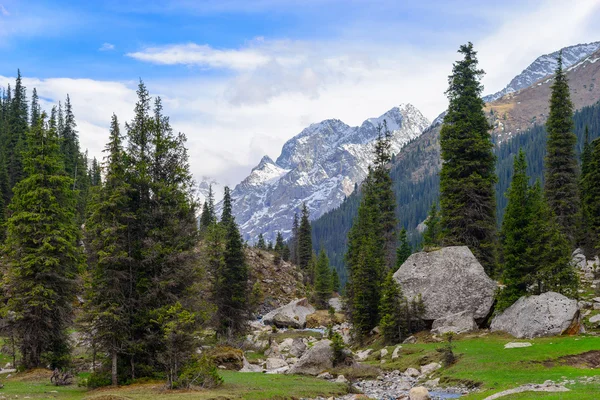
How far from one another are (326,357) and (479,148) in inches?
949

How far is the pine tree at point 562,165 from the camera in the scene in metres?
53.1

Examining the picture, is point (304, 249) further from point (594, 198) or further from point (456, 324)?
point (456, 324)

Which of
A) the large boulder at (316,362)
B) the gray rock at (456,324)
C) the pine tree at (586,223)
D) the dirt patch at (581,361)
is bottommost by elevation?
the large boulder at (316,362)

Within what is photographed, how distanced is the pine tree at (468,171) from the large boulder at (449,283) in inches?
144

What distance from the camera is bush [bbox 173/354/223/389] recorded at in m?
25.5

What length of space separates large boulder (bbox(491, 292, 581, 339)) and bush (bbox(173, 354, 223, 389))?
67.1 ft

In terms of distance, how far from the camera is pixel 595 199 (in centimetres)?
4803

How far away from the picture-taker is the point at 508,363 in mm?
26188

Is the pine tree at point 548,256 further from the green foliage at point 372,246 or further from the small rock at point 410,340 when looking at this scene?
the green foliage at point 372,246

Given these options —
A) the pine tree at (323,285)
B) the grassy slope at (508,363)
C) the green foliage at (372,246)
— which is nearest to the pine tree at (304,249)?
the pine tree at (323,285)

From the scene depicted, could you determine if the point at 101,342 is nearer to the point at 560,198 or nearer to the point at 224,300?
the point at 224,300

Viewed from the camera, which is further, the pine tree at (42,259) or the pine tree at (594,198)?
the pine tree at (594,198)

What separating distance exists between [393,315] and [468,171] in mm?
15813

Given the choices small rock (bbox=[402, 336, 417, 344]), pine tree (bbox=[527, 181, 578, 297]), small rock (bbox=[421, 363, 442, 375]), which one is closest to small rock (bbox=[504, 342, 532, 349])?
small rock (bbox=[421, 363, 442, 375])
